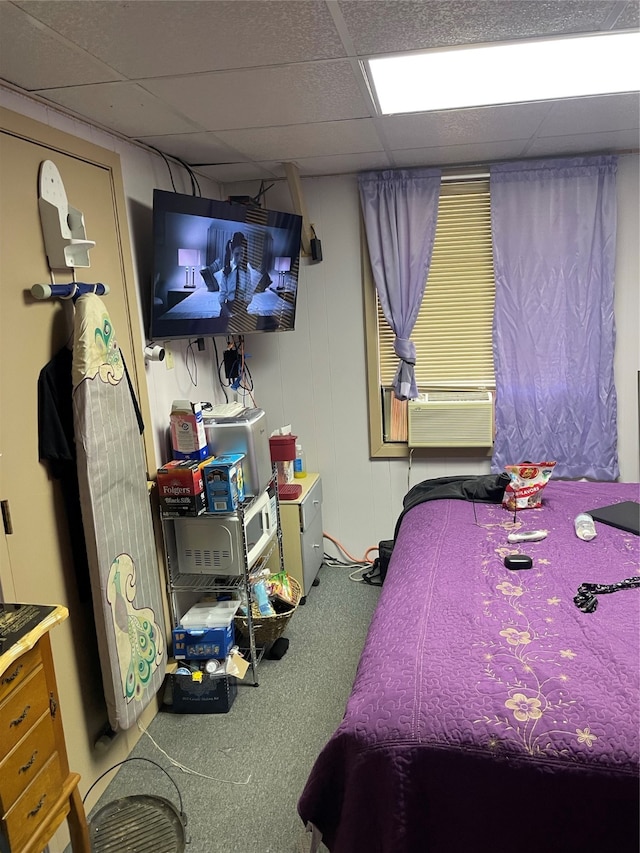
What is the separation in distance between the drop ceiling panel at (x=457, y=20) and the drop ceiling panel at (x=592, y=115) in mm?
780

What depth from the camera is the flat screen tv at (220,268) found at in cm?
255

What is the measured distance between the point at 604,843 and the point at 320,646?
1.82m

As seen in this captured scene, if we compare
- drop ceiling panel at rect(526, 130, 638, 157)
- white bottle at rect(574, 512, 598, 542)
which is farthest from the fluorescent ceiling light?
white bottle at rect(574, 512, 598, 542)

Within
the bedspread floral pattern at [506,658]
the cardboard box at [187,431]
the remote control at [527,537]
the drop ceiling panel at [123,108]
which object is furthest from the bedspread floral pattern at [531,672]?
the drop ceiling panel at [123,108]

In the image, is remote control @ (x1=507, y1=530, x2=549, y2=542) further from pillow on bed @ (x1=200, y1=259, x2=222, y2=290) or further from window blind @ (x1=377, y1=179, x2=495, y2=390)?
pillow on bed @ (x1=200, y1=259, x2=222, y2=290)

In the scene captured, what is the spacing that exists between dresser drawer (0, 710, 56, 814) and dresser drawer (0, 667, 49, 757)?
0.8 inches

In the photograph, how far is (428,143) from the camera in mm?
2883

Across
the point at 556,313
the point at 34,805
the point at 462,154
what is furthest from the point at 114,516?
the point at 556,313

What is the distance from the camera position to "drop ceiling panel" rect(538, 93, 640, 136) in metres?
2.36

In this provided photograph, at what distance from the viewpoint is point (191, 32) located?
153cm

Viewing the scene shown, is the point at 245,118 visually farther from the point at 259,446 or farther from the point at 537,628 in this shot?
the point at 537,628

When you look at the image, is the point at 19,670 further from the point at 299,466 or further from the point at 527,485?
the point at 299,466

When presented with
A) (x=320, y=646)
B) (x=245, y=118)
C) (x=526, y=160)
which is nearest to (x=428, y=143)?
(x=526, y=160)

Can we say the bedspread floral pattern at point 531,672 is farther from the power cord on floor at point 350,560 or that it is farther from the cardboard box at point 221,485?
the power cord on floor at point 350,560
